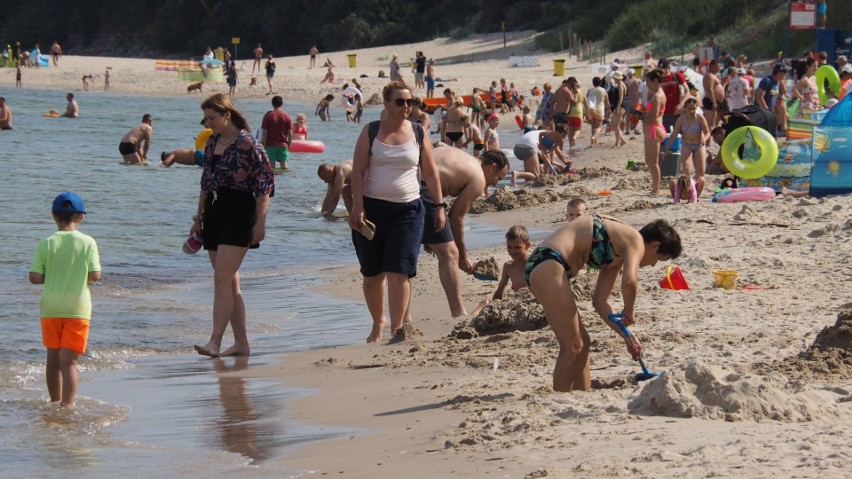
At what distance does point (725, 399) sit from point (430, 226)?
3.25 metres

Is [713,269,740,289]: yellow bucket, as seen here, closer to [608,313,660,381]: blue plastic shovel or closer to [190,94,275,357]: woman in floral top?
[608,313,660,381]: blue plastic shovel

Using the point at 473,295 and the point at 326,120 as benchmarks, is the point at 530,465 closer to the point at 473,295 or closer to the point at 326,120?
the point at 473,295

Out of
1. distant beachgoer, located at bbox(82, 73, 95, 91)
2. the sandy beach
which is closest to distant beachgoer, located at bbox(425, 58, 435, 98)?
distant beachgoer, located at bbox(82, 73, 95, 91)

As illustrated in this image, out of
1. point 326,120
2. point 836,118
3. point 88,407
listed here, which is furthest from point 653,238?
point 326,120

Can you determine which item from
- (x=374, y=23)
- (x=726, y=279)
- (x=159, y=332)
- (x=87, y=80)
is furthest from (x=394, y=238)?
(x=374, y=23)

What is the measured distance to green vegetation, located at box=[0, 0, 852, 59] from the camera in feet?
151

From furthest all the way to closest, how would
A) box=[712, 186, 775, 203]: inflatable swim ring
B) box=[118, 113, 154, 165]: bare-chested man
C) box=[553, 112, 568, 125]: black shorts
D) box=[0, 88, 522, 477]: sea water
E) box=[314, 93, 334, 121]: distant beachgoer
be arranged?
box=[314, 93, 334, 121]: distant beachgoer
box=[118, 113, 154, 165]: bare-chested man
box=[553, 112, 568, 125]: black shorts
box=[712, 186, 775, 203]: inflatable swim ring
box=[0, 88, 522, 477]: sea water

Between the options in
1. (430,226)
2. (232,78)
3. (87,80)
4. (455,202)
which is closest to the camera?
(430,226)

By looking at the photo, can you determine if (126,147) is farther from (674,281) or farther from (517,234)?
(674,281)

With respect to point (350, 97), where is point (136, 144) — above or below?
below

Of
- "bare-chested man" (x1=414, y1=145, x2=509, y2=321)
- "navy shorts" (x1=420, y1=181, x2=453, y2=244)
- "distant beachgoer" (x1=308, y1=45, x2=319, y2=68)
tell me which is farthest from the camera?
"distant beachgoer" (x1=308, y1=45, x2=319, y2=68)

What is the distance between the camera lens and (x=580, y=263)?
5629 millimetres

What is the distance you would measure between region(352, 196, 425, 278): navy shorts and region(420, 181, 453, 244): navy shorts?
338 mm

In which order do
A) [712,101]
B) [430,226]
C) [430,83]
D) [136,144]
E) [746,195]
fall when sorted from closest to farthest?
1. [430,226]
2. [746,195]
3. [712,101]
4. [136,144]
5. [430,83]
